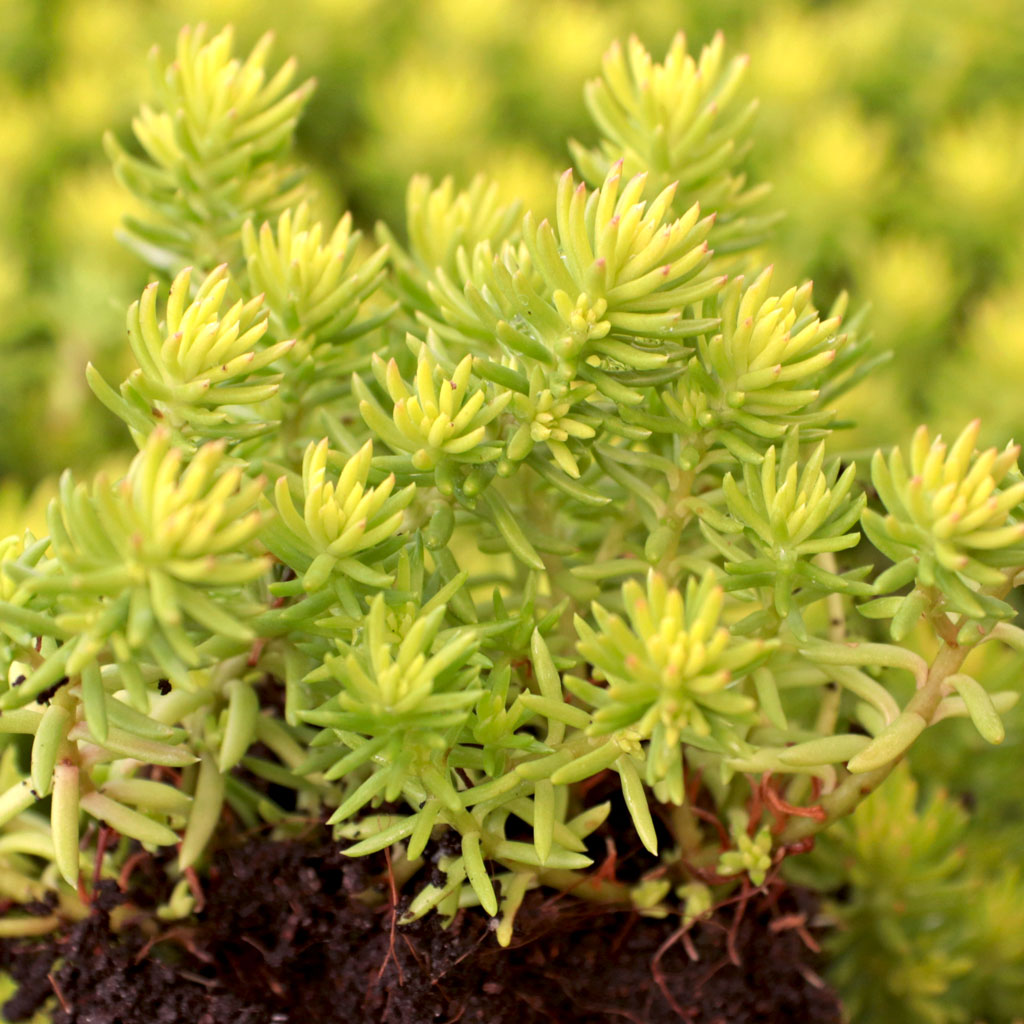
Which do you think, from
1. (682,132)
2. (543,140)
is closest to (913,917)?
(682,132)

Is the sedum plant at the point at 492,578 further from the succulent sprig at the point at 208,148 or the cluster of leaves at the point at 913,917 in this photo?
the cluster of leaves at the point at 913,917

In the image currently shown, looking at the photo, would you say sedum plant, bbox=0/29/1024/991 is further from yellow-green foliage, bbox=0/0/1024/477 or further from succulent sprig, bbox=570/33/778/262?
yellow-green foliage, bbox=0/0/1024/477

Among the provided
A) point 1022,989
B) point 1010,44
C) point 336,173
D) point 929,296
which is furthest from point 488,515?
point 1010,44

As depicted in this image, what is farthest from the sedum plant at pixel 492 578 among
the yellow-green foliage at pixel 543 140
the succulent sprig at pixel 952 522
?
the yellow-green foliage at pixel 543 140

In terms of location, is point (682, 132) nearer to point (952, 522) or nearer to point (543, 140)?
point (952, 522)

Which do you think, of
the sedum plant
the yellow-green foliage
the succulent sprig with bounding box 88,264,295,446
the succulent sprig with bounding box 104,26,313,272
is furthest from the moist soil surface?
the yellow-green foliage

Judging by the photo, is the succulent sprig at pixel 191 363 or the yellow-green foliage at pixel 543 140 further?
the yellow-green foliage at pixel 543 140
